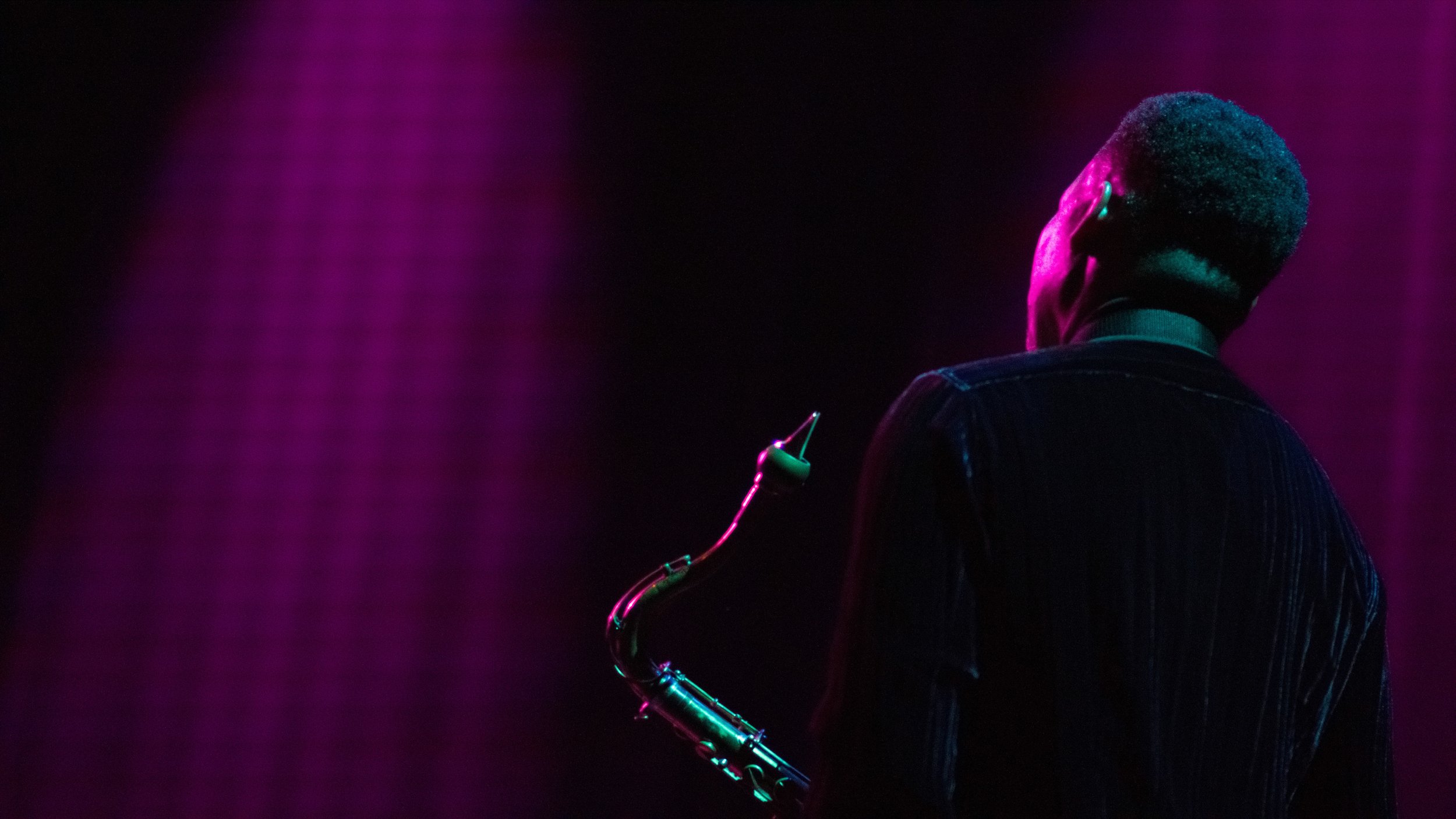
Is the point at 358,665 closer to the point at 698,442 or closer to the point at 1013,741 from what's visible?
the point at 698,442

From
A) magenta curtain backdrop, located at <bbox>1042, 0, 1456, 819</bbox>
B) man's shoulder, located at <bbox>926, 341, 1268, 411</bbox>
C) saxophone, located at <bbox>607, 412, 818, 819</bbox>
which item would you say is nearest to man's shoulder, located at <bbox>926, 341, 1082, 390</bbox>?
man's shoulder, located at <bbox>926, 341, 1268, 411</bbox>

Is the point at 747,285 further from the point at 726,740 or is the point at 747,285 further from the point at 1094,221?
the point at 1094,221

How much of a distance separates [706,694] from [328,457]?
1.33 meters

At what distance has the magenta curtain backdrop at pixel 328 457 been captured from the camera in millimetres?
2500

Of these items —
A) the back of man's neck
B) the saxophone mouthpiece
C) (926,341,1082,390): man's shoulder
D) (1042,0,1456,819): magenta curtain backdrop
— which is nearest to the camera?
→ (926,341,1082,390): man's shoulder

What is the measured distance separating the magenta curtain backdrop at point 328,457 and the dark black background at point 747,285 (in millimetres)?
102

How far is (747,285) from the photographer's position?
252 cm

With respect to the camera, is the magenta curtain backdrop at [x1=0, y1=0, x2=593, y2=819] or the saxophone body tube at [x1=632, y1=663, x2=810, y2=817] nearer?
the saxophone body tube at [x1=632, y1=663, x2=810, y2=817]

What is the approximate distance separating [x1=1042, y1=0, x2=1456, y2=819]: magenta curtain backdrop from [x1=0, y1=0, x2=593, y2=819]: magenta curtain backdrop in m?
1.41

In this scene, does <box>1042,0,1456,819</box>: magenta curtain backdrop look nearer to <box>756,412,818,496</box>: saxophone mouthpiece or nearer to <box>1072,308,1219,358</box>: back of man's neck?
<box>756,412,818,496</box>: saxophone mouthpiece

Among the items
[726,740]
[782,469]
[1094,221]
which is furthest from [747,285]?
[1094,221]

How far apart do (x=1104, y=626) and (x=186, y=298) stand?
2512 millimetres

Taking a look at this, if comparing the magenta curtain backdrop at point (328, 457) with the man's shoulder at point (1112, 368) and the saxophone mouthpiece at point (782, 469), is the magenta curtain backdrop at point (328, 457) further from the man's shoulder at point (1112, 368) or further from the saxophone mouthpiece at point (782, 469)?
the man's shoulder at point (1112, 368)

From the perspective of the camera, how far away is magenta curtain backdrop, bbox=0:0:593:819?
8.20 feet
